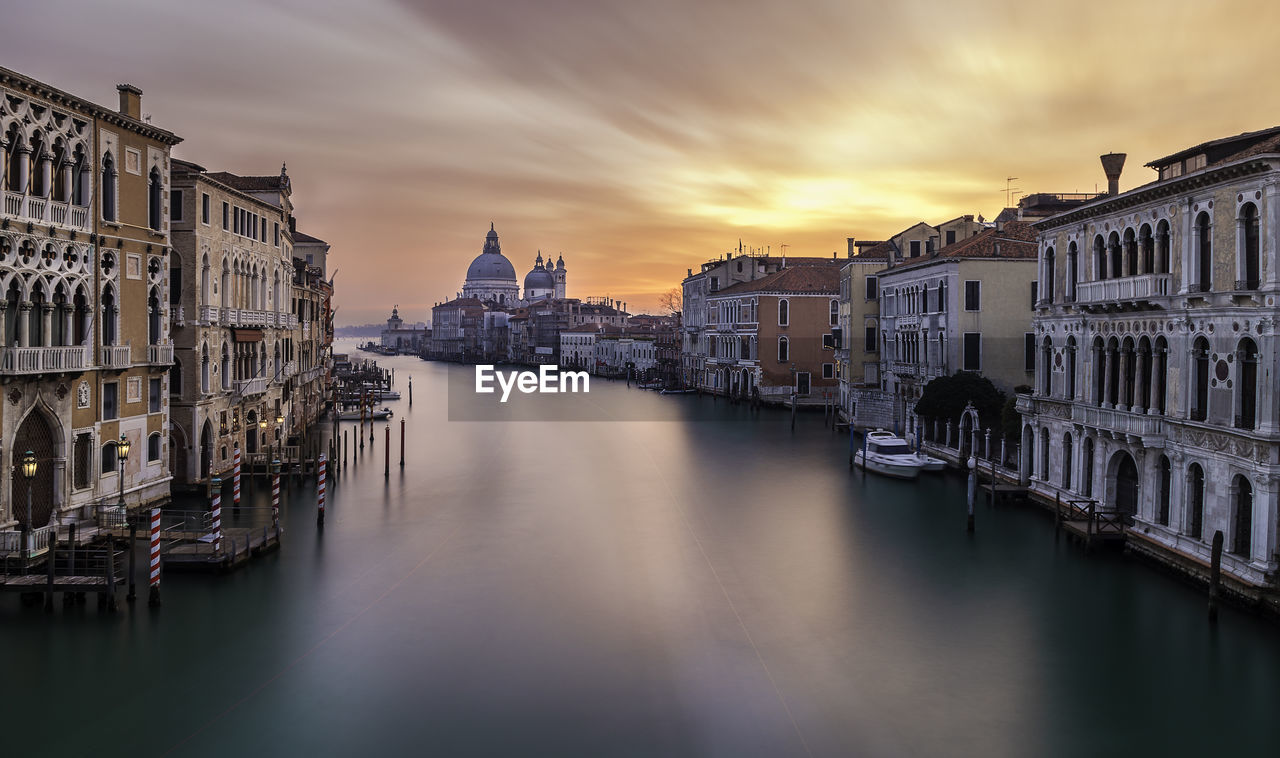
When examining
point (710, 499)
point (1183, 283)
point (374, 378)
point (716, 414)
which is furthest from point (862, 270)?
point (374, 378)

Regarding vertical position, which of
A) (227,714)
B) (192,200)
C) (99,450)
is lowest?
(227,714)

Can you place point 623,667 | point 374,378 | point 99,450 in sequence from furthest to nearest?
point 374,378 < point 99,450 < point 623,667

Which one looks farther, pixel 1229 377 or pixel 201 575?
pixel 201 575

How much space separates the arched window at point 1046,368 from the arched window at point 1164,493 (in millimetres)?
4951

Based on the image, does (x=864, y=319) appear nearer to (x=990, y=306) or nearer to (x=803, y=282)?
(x=990, y=306)

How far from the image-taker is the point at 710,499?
82.3ft

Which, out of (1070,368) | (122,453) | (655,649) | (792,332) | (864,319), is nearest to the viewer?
(655,649)

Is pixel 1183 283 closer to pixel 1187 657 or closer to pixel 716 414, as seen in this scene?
pixel 1187 657

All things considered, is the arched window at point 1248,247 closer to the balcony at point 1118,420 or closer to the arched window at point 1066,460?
the balcony at point 1118,420

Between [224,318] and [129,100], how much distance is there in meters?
6.22

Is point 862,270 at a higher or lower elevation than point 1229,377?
higher

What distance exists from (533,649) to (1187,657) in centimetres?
906

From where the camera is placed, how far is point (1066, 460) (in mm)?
20672

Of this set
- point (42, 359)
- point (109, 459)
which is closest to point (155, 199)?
point (42, 359)
